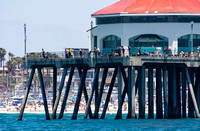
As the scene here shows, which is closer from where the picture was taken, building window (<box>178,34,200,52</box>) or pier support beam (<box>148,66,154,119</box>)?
pier support beam (<box>148,66,154,119</box>)

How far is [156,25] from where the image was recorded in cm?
9156

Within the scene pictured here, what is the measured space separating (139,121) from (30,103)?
104990 millimetres

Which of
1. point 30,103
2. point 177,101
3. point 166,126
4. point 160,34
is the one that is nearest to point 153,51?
point 160,34

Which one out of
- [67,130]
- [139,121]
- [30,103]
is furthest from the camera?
[30,103]

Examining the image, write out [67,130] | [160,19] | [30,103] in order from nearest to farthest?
[67,130], [160,19], [30,103]

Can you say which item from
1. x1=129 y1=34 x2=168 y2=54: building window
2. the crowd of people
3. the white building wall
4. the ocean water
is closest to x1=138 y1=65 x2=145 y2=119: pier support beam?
the ocean water

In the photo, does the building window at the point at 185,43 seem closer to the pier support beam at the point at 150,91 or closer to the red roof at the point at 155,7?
the red roof at the point at 155,7

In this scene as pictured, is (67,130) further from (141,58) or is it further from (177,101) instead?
(177,101)

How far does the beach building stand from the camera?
91250 mm

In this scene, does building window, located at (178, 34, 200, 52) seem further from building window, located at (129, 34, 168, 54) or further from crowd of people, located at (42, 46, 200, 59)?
building window, located at (129, 34, 168, 54)

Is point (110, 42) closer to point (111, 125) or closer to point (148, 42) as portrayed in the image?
point (148, 42)

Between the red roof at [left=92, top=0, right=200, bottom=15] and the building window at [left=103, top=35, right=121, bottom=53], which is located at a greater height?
the red roof at [left=92, top=0, right=200, bottom=15]

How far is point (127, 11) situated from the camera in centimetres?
9169

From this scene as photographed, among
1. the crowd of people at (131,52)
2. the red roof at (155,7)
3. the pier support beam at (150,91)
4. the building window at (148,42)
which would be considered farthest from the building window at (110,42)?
the pier support beam at (150,91)
